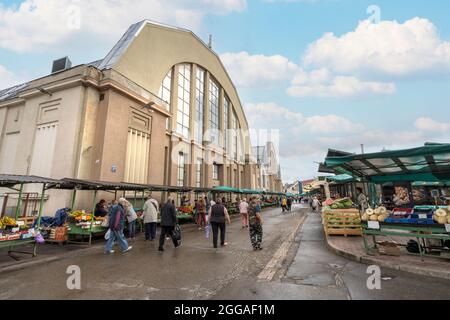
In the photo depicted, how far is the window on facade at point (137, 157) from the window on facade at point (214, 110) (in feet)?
48.8

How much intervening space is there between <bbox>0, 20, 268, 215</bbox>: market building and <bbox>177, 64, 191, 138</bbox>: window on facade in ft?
0.37

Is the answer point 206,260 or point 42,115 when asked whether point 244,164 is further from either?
point 206,260

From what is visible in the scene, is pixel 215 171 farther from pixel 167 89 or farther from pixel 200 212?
pixel 200 212

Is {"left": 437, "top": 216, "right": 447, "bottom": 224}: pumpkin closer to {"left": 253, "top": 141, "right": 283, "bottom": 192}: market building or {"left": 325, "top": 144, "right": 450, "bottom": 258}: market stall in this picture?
{"left": 325, "top": 144, "right": 450, "bottom": 258}: market stall

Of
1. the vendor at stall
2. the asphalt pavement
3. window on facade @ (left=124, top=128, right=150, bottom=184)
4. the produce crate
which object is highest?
window on facade @ (left=124, top=128, right=150, bottom=184)

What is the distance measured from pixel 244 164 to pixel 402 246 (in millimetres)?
34837

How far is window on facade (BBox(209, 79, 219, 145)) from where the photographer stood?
32.0 meters

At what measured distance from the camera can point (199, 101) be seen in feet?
96.1

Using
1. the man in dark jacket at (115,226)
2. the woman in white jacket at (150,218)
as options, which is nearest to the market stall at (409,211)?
the man in dark jacket at (115,226)

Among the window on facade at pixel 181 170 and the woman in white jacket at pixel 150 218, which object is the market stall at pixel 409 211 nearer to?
the woman in white jacket at pixel 150 218

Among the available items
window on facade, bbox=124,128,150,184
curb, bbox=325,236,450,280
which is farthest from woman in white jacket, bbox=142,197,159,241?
curb, bbox=325,236,450,280

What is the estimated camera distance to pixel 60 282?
192 inches

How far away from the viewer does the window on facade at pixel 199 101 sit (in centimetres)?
2791
